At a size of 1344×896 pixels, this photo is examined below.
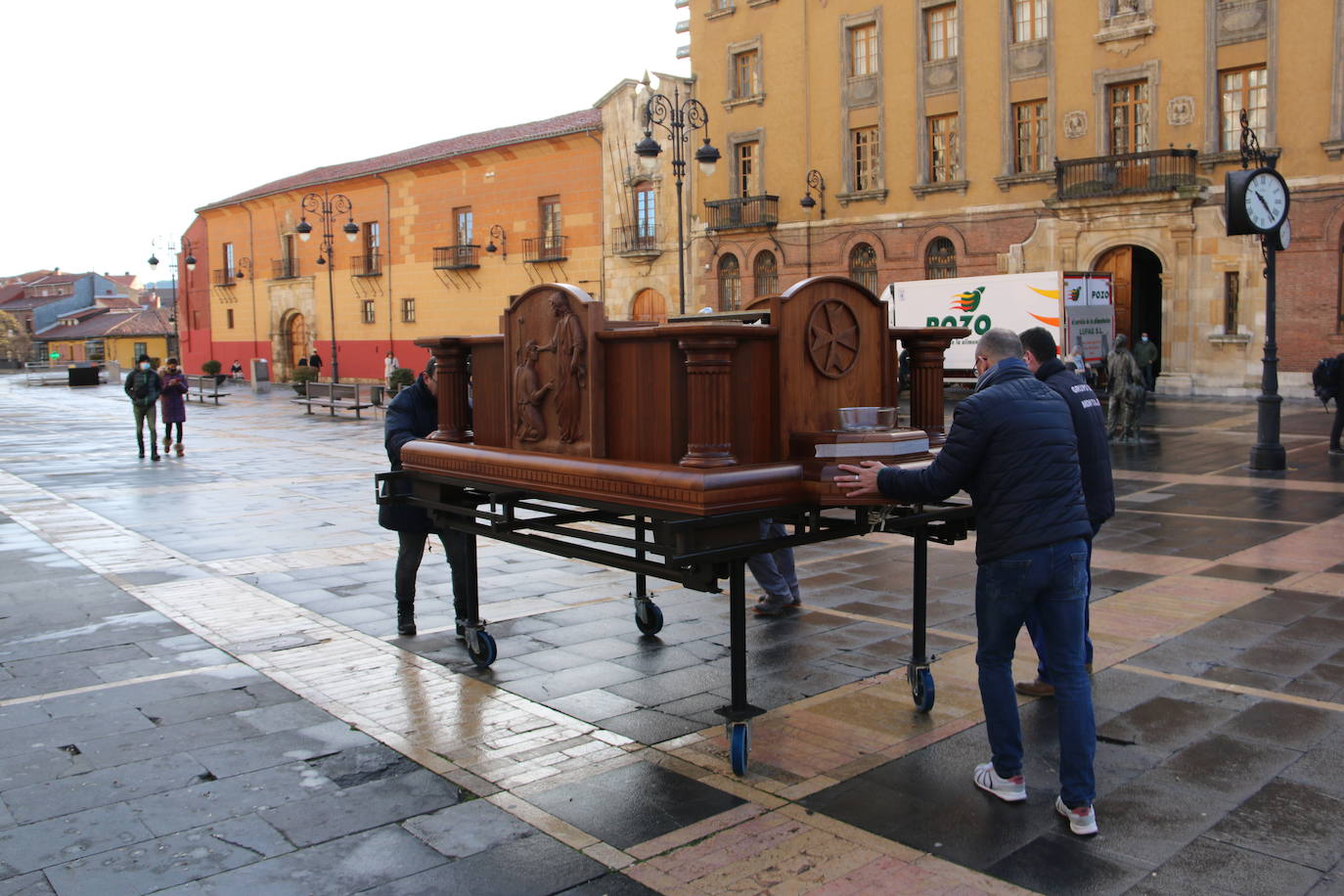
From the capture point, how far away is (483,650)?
19.4 ft

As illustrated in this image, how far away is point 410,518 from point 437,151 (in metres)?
38.1

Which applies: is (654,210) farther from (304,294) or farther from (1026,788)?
(1026,788)

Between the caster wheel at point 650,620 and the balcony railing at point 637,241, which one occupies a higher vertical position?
the balcony railing at point 637,241

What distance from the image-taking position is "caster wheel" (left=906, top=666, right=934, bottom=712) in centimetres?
506

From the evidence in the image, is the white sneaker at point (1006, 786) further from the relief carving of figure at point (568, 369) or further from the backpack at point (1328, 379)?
the backpack at point (1328, 379)

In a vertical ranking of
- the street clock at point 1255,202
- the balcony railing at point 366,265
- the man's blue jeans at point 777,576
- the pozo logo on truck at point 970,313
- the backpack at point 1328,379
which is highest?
the balcony railing at point 366,265

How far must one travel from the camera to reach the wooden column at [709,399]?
395 cm

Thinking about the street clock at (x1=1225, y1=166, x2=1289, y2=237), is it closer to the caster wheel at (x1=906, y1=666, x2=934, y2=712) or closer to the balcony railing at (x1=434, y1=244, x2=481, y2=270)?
the caster wheel at (x1=906, y1=666, x2=934, y2=712)

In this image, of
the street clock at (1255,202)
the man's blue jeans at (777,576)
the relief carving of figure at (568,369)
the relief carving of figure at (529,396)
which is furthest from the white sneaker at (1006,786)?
the street clock at (1255,202)

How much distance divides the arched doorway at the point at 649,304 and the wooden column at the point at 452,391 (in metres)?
29.9

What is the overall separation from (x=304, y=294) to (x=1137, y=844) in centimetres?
4839

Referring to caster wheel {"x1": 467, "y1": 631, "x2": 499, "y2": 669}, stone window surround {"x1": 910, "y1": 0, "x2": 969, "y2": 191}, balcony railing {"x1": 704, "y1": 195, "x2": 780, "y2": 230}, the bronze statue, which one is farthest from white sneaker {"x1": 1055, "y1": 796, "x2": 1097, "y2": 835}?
balcony railing {"x1": 704, "y1": 195, "x2": 780, "y2": 230}

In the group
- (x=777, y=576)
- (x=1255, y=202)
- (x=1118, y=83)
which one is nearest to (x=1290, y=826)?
(x=777, y=576)

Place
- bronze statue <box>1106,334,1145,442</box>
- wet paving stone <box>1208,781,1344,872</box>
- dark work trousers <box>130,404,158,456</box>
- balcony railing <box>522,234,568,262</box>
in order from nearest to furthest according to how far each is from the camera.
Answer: wet paving stone <box>1208,781,1344,872</box>
bronze statue <box>1106,334,1145,442</box>
dark work trousers <box>130,404,158,456</box>
balcony railing <box>522,234,568,262</box>
